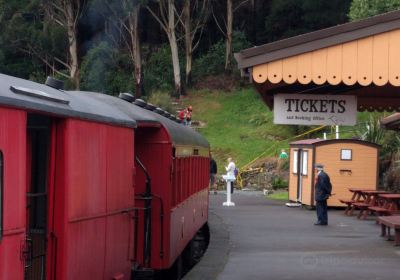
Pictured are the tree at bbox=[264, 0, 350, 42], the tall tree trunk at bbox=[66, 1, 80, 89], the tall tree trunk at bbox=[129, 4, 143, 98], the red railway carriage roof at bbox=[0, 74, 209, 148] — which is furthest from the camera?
the tree at bbox=[264, 0, 350, 42]

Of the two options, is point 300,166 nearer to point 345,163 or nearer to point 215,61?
point 345,163

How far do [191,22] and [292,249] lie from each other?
40323 millimetres

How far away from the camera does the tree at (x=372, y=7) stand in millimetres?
39969

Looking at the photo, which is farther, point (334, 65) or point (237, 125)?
point (237, 125)

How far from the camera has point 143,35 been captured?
190 ft

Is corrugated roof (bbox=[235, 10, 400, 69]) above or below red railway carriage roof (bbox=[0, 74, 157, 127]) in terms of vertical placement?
above

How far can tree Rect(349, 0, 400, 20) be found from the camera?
3997 cm

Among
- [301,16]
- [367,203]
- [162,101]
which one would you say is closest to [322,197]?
[367,203]

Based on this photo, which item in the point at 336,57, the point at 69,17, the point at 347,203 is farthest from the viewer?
the point at 69,17

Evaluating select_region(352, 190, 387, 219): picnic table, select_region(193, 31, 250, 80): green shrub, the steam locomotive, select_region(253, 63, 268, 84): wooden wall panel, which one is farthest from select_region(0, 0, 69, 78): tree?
select_region(253, 63, 268, 84): wooden wall panel

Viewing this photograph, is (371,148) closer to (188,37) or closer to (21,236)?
(21,236)

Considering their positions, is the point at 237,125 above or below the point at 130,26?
below

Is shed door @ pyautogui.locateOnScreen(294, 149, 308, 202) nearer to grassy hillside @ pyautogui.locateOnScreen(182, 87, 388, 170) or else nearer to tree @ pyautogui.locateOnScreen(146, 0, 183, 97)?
grassy hillside @ pyautogui.locateOnScreen(182, 87, 388, 170)

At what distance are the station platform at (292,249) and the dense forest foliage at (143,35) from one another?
21861 mm
